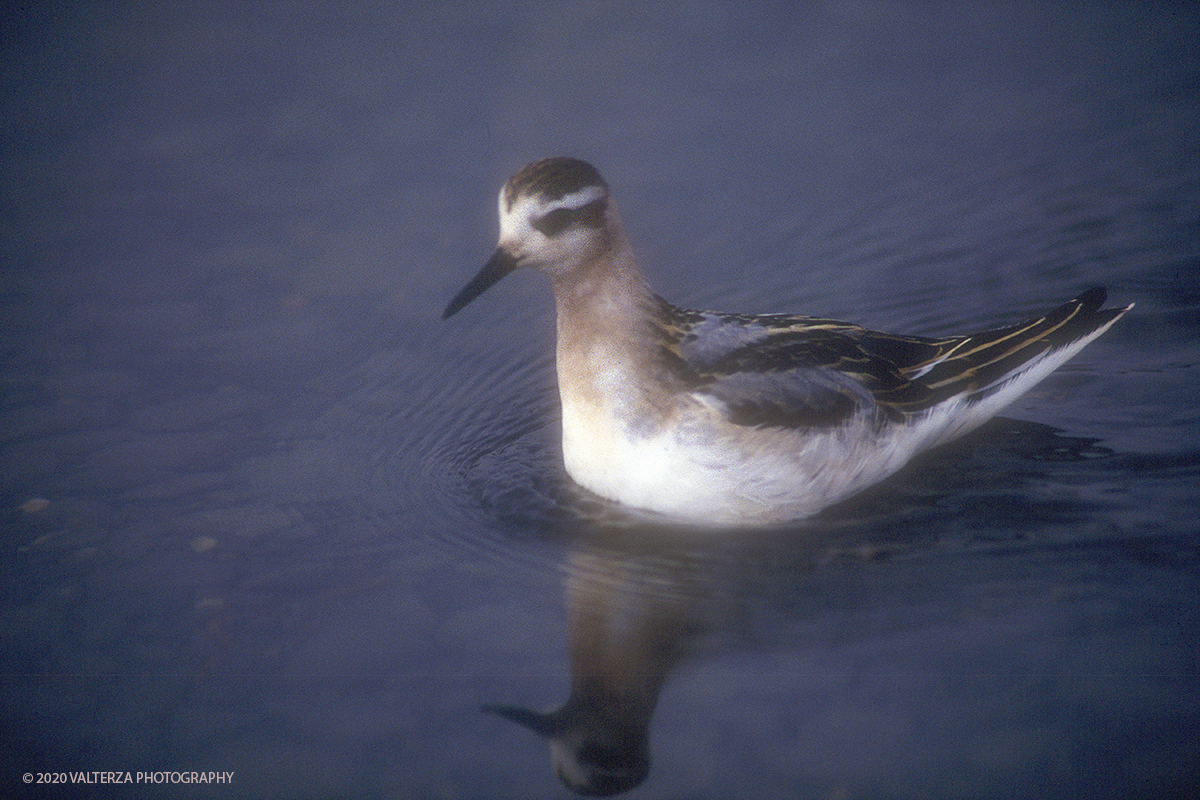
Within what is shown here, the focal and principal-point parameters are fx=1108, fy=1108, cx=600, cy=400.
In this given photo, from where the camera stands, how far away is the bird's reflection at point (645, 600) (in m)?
4.41

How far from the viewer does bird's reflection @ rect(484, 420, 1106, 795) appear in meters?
4.41

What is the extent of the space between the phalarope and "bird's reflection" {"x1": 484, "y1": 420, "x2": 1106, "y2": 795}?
15 centimetres

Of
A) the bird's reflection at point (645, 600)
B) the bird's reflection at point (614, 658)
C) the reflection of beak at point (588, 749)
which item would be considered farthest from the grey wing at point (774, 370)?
the reflection of beak at point (588, 749)

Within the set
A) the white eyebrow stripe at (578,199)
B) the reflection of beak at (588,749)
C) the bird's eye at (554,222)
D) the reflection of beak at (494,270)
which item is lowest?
the reflection of beak at (588,749)

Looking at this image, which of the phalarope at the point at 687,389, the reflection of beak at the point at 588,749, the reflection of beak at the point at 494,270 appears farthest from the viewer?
the reflection of beak at the point at 494,270

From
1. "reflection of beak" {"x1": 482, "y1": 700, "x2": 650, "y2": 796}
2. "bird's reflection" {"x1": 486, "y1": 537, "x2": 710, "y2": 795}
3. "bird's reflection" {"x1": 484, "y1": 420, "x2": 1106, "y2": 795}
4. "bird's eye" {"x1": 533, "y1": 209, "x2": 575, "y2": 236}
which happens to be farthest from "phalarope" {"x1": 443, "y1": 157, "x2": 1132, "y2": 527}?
"reflection of beak" {"x1": 482, "y1": 700, "x2": 650, "y2": 796}

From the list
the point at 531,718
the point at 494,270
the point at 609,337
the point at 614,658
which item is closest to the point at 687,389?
the point at 609,337

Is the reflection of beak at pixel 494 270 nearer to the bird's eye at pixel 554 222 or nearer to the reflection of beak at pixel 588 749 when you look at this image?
the bird's eye at pixel 554 222

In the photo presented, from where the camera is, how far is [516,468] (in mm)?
6074

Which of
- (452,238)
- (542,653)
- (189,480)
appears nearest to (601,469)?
(542,653)

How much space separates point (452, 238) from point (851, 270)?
2.75 m

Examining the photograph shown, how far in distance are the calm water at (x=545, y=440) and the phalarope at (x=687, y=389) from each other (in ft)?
0.84

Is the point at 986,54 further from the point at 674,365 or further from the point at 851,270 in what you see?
the point at 674,365

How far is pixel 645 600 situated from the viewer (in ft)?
16.6
